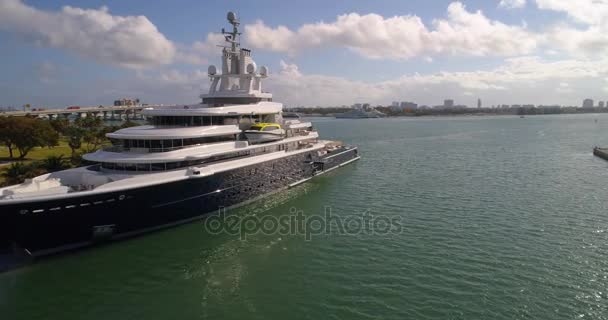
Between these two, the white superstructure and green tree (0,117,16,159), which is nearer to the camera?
the white superstructure

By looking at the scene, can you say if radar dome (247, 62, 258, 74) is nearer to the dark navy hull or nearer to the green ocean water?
the dark navy hull

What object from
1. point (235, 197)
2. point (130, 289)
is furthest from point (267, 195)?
point (130, 289)

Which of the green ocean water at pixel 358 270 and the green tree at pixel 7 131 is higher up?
the green tree at pixel 7 131

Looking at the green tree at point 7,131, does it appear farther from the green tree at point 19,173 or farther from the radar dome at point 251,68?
the radar dome at point 251,68

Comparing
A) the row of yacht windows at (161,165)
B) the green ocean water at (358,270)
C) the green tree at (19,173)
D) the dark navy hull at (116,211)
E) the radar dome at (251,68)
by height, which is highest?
the radar dome at (251,68)

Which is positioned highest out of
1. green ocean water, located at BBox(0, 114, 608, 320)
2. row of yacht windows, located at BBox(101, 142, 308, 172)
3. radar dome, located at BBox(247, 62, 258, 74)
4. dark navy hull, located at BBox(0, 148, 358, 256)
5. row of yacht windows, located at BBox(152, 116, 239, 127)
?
radar dome, located at BBox(247, 62, 258, 74)

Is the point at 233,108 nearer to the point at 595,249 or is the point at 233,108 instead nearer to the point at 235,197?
the point at 235,197

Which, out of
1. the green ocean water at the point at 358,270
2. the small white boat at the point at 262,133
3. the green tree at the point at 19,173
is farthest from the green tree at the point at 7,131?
the small white boat at the point at 262,133

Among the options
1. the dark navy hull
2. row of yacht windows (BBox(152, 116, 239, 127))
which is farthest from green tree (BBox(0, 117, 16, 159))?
the dark navy hull
